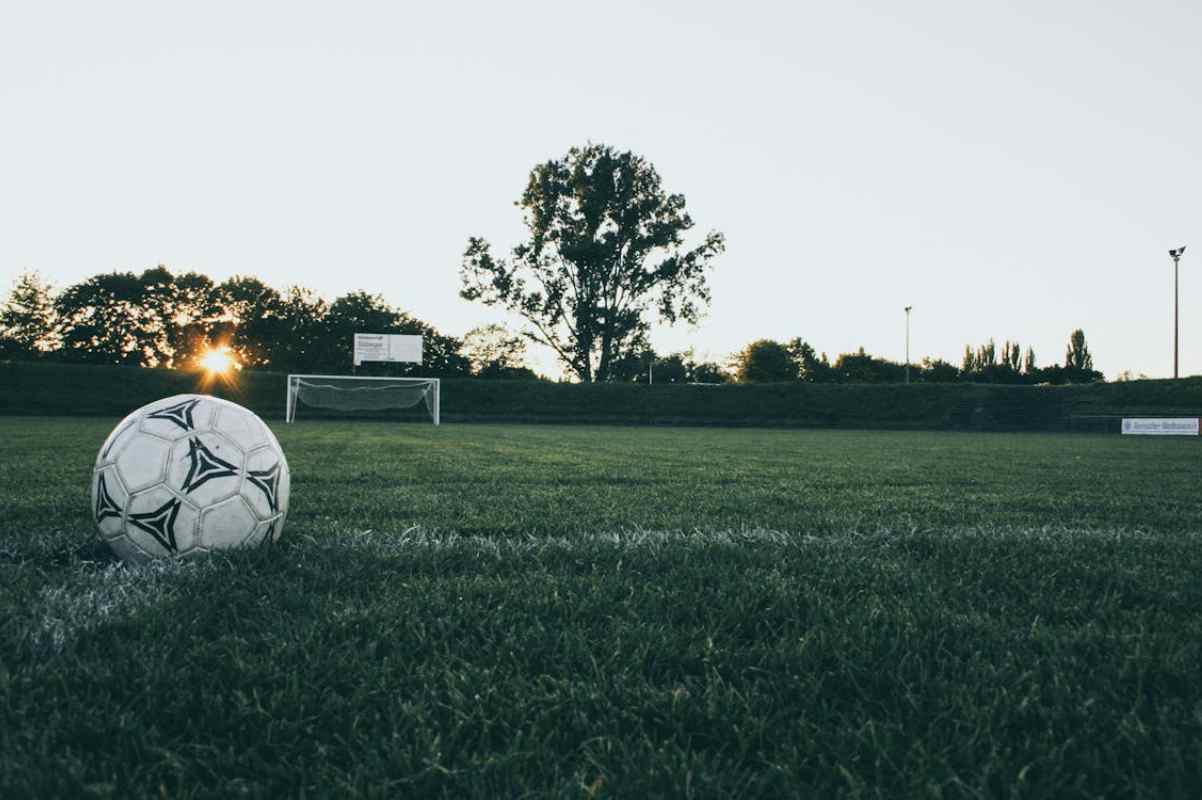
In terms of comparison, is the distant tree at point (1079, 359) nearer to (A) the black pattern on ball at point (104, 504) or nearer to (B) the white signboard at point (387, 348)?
(B) the white signboard at point (387, 348)

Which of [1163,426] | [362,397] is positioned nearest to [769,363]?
[1163,426]

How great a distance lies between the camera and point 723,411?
1192 inches

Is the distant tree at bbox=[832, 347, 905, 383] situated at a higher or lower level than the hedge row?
higher

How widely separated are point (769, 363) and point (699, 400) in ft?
163

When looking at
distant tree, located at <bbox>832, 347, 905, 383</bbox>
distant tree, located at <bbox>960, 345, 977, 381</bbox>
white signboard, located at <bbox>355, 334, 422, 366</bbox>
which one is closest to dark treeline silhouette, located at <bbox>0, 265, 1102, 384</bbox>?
white signboard, located at <bbox>355, 334, 422, 366</bbox>

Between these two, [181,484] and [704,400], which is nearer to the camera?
[181,484]

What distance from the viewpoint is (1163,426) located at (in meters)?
22.7

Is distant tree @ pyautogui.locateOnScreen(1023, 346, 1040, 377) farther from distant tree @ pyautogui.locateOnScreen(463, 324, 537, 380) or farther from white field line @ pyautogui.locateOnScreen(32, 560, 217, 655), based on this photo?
white field line @ pyautogui.locateOnScreen(32, 560, 217, 655)

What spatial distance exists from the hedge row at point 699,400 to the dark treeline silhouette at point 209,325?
78.4 ft

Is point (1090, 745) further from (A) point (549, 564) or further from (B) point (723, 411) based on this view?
(B) point (723, 411)

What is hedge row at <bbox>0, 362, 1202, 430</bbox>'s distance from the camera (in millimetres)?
25188

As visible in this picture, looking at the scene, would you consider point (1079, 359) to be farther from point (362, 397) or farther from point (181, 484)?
point (181, 484)

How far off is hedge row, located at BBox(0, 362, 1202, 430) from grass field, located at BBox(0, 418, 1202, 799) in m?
26.7

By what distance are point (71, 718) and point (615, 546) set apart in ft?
6.61
